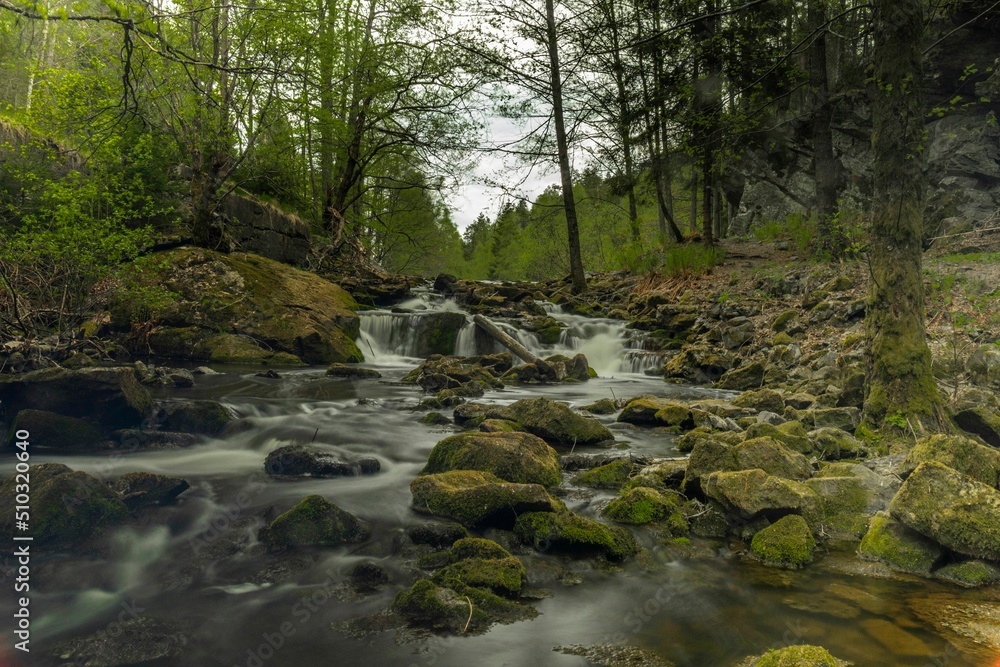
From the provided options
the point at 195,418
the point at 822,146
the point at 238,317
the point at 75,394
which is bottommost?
the point at 195,418

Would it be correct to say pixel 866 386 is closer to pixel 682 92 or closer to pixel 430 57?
pixel 682 92

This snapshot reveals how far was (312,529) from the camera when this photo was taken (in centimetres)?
466

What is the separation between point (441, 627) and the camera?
345 centimetres

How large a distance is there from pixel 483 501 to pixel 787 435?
349 centimetres

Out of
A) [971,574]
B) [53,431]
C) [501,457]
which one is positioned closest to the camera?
[971,574]

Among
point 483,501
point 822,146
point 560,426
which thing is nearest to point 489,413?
point 560,426

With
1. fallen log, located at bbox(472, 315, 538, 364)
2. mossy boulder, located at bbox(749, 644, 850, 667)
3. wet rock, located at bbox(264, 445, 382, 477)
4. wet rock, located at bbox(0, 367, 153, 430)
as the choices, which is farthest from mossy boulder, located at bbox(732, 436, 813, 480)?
fallen log, located at bbox(472, 315, 538, 364)

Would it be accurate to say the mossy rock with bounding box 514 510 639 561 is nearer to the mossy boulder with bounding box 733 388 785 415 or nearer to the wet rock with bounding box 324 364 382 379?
the mossy boulder with bounding box 733 388 785 415

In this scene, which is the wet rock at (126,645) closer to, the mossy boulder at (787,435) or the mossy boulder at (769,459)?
the mossy boulder at (769,459)

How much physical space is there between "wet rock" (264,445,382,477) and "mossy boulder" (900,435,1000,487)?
523 centimetres

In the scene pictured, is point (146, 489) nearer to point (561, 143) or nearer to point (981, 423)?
point (981, 423)

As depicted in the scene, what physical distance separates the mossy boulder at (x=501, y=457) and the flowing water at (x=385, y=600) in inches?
15.1

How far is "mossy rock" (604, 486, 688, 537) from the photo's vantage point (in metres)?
4.90

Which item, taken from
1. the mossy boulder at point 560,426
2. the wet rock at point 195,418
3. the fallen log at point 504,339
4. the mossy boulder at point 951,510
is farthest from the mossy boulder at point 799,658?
the fallen log at point 504,339
